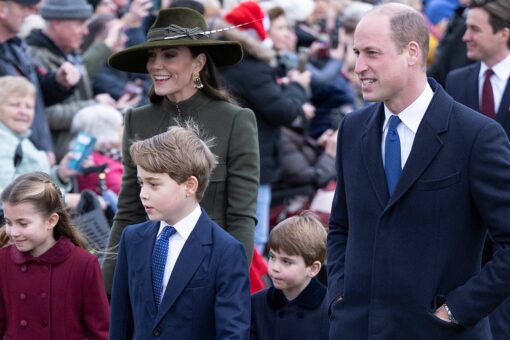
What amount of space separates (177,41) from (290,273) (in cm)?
125

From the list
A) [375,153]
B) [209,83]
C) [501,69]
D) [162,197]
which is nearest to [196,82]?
[209,83]

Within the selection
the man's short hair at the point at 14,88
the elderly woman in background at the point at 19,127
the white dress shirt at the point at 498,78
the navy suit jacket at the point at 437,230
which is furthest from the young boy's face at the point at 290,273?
the man's short hair at the point at 14,88

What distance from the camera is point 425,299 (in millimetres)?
4117

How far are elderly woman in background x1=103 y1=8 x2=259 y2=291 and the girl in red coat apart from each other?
246 millimetres

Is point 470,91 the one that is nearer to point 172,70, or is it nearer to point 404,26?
point 172,70

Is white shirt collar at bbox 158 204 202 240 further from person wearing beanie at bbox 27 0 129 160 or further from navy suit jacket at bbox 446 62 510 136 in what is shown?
person wearing beanie at bbox 27 0 129 160

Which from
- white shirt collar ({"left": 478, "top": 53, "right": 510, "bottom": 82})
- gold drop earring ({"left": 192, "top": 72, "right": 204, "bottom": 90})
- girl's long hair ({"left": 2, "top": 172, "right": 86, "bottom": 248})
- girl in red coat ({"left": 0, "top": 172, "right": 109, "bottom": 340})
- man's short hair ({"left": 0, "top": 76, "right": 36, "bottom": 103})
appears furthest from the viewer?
man's short hair ({"left": 0, "top": 76, "right": 36, "bottom": 103})

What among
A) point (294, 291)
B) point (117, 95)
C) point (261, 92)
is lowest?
point (117, 95)

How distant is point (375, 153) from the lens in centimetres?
426

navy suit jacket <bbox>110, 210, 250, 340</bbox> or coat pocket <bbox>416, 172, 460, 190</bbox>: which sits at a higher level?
coat pocket <bbox>416, 172, 460, 190</bbox>

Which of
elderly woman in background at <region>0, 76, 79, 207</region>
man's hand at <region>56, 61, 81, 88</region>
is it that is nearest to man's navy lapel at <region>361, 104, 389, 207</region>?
elderly woman in background at <region>0, 76, 79, 207</region>

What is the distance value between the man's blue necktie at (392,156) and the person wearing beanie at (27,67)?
4.14 meters

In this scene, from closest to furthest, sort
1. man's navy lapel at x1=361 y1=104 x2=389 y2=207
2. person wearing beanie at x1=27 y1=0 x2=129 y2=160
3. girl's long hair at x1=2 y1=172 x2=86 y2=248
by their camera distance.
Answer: man's navy lapel at x1=361 y1=104 x2=389 y2=207 < girl's long hair at x1=2 y1=172 x2=86 y2=248 < person wearing beanie at x1=27 y1=0 x2=129 y2=160

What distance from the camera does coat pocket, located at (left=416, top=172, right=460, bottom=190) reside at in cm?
409
